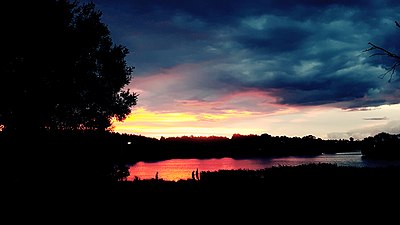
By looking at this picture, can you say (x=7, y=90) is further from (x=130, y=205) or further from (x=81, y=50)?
(x=130, y=205)

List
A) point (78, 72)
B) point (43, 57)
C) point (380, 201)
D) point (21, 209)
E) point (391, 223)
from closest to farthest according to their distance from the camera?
point (391, 223)
point (21, 209)
point (380, 201)
point (43, 57)
point (78, 72)

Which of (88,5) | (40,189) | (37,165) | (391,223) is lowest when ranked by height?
(391,223)

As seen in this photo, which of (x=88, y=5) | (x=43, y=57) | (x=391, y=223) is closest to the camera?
(x=391, y=223)

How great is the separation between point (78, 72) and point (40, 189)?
7535mm

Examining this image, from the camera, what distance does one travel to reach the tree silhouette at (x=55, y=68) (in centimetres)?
1789

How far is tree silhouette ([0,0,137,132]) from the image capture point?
17.9 m

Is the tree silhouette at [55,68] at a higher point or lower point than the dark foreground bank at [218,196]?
higher

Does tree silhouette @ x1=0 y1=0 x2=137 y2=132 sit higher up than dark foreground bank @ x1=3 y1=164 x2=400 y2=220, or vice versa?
tree silhouette @ x1=0 y1=0 x2=137 y2=132

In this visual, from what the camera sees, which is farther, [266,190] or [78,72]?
[266,190]

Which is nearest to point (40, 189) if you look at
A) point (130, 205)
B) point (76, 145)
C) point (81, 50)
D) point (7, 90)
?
point (76, 145)

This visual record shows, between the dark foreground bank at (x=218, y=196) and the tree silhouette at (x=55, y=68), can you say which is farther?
the tree silhouette at (x=55, y=68)

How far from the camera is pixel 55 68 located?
1947cm

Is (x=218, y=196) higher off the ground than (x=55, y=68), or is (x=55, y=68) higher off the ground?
(x=55, y=68)

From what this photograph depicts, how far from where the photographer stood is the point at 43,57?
18891 millimetres
